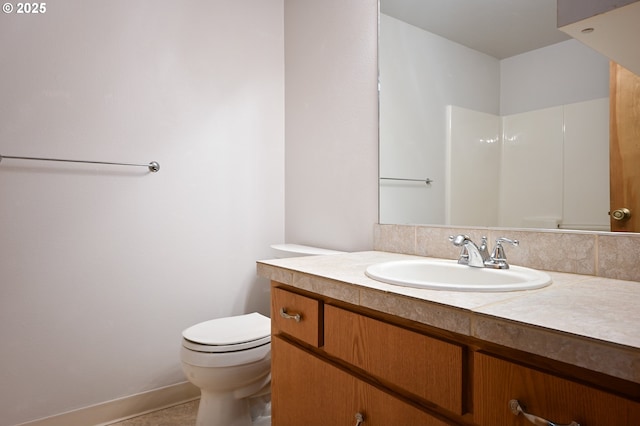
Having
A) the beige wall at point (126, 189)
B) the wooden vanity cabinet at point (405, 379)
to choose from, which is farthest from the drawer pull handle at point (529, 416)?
the beige wall at point (126, 189)

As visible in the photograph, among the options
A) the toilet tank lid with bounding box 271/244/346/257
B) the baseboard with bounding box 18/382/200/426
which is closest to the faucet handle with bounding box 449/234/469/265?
the toilet tank lid with bounding box 271/244/346/257

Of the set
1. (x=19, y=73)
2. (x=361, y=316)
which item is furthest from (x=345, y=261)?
(x=19, y=73)

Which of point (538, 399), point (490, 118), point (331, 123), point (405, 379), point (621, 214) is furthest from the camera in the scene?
point (331, 123)

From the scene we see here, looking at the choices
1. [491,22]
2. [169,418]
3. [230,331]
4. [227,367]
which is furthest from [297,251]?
[491,22]

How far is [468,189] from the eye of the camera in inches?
54.1

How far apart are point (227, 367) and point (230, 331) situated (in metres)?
0.17

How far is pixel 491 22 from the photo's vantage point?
1.32 meters

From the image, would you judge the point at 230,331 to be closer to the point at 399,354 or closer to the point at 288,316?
the point at 288,316

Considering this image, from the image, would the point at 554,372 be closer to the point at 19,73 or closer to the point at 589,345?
the point at 589,345

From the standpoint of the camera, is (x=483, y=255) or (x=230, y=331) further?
(x=230, y=331)

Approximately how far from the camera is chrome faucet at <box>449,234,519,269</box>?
1.13 m

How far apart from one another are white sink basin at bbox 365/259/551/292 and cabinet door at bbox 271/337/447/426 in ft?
0.85

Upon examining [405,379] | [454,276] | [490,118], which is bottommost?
[405,379]

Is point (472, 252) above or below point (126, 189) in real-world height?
below
